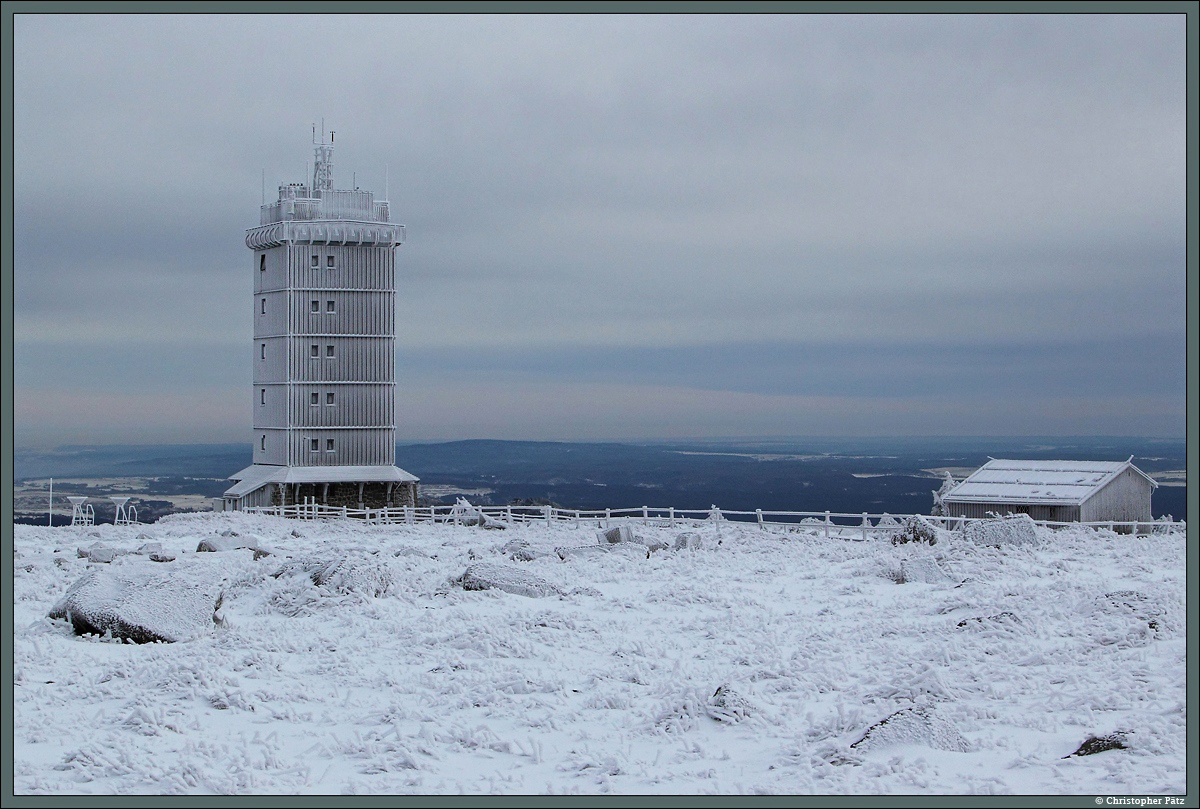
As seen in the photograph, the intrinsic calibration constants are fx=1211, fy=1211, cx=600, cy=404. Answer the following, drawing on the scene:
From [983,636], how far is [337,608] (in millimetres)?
11286

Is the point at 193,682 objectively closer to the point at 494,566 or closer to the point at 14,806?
the point at 14,806

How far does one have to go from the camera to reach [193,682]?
1714 centimetres

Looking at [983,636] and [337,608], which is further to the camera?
[337,608]

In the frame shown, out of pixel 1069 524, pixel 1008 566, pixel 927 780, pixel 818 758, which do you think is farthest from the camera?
pixel 1069 524

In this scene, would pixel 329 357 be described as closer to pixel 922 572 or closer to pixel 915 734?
pixel 922 572

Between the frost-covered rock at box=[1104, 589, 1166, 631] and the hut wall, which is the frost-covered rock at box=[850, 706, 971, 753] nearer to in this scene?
the frost-covered rock at box=[1104, 589, 1166, 631]

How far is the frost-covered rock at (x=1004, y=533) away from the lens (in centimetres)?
2933

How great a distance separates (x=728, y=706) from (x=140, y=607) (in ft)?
33.8

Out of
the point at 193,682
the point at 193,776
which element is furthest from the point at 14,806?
the point at 193,682

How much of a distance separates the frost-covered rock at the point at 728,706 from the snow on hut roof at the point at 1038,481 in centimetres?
2506

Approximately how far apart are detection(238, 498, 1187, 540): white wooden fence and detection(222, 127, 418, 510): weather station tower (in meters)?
2.15

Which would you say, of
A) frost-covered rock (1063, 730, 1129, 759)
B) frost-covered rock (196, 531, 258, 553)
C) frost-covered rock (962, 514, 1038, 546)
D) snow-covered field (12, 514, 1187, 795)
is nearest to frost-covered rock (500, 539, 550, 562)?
snow-covered field (12, 514, 1187, 795)

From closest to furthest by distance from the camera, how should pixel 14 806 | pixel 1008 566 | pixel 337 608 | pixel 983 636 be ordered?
1. pixel 14 806
2. pixel 983 636
3. pixel 337 608
4. pixel 1008 566

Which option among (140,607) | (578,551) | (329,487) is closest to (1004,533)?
(578,551)
